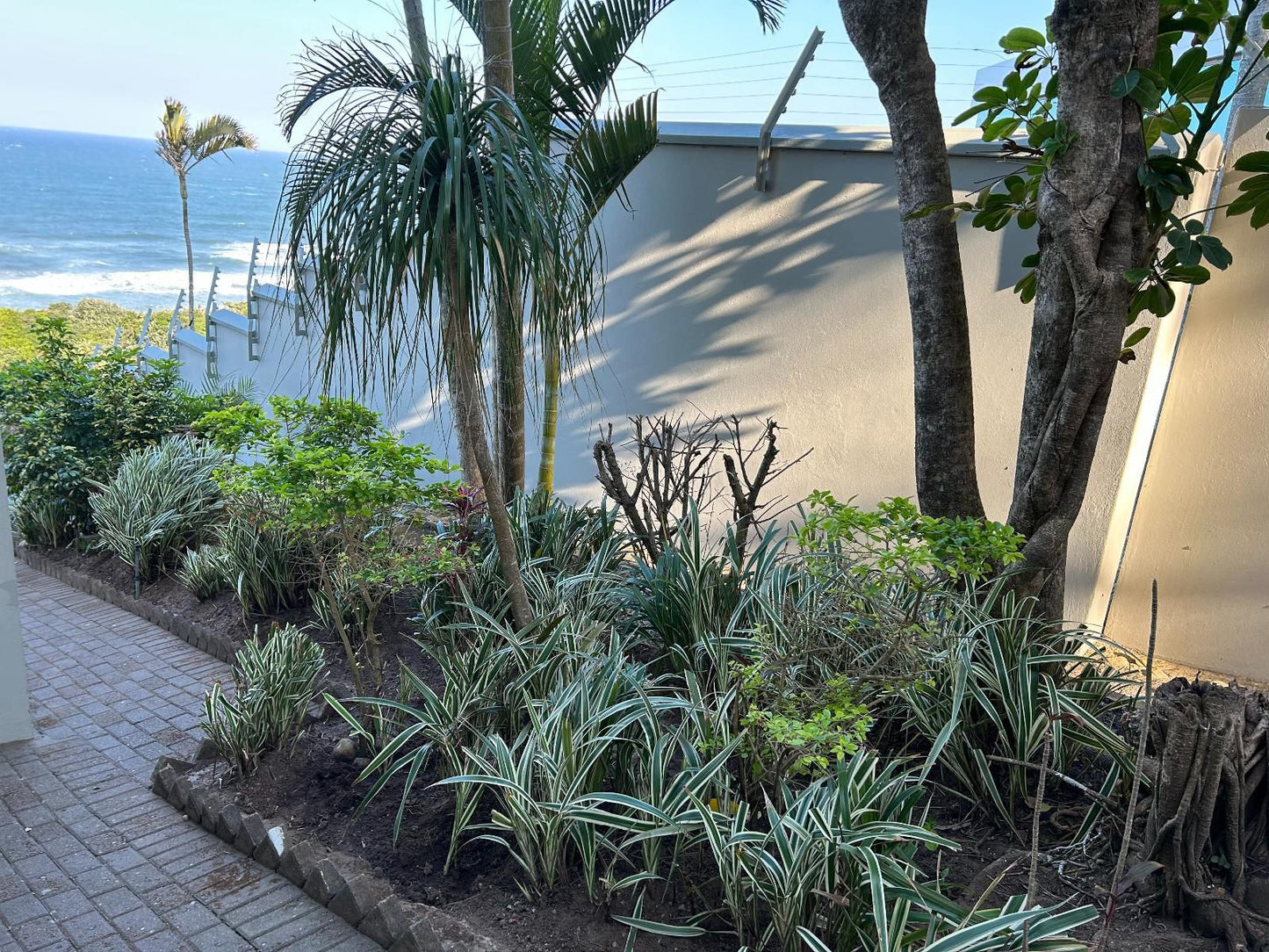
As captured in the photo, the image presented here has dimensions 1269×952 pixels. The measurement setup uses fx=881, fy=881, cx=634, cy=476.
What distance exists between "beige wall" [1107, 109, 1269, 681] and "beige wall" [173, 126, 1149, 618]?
284 mm

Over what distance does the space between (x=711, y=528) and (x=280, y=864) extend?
3.67 meters

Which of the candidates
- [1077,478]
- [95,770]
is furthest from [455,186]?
[95,770]

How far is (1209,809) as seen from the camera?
7.64ft

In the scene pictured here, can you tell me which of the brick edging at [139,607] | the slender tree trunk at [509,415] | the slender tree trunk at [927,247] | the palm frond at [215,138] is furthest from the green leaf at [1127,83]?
the palm frond at [215,138]

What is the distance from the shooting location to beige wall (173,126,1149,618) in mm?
4863

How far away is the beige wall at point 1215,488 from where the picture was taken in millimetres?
4348

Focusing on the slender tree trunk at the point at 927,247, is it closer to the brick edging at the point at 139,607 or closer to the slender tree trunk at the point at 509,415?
the slender tree trunk at the point at 509,415

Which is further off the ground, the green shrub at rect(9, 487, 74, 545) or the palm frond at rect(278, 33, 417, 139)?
the palm frond at rect(278, 33, 417, 139)

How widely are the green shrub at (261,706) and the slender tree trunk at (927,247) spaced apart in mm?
2740

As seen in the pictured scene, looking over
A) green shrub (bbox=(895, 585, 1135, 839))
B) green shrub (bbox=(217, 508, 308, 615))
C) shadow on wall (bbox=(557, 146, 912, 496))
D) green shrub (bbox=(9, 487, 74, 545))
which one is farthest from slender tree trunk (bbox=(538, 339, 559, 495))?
green shrub (bbox=(9, 487, 74, 545))

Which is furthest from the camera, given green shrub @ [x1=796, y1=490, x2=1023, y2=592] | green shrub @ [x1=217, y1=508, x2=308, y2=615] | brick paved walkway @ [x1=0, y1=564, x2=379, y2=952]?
Answer: green shrub @ [x1=217, y1=508, x2=308, y2=615]

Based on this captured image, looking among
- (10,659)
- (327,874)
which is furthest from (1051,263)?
(10,659)

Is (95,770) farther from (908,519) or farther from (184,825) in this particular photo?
(908,519)

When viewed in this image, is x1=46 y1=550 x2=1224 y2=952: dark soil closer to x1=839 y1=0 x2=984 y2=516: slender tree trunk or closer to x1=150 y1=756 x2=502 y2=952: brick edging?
x1=150 y1=756 x2=502 y2=952: brick edging
